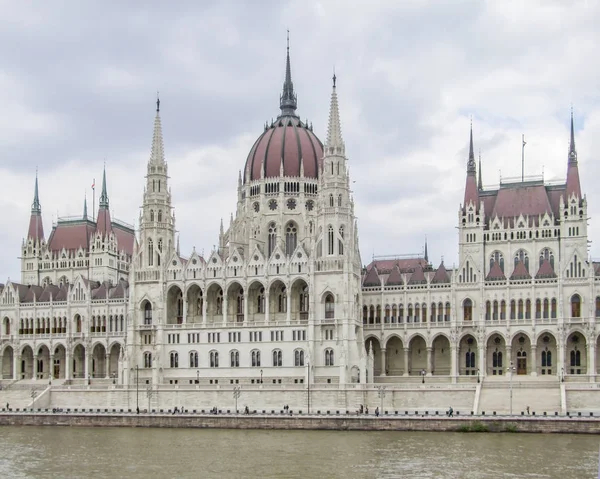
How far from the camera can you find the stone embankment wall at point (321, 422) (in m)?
83.8

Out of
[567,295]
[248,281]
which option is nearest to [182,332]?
[248,281]

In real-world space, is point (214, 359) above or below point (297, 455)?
above

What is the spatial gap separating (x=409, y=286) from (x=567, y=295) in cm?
1731

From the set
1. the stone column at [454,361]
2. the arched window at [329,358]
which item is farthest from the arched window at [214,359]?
the stone column at [454,361]

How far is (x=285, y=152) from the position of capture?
132 metres

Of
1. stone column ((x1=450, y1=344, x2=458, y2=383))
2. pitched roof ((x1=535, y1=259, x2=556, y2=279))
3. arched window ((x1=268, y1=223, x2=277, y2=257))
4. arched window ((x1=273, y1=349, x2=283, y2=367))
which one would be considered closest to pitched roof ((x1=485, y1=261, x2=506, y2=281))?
pitched roof ((x1=535, y1=259, x2=556, y2=279))

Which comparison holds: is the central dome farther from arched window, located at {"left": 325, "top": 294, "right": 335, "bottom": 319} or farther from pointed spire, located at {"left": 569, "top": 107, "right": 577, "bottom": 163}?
pointed spire, located at {"left": 569, "top": 107, "right": 577, "bottom": 163}

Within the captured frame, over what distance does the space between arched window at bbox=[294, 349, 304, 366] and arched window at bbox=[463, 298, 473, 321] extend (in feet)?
59.2

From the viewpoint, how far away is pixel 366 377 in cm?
11081

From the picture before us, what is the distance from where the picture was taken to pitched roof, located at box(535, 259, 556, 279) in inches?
4409

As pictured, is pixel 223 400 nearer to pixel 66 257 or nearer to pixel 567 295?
pixel 567 295

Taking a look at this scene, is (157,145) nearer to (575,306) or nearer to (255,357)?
(255,357)

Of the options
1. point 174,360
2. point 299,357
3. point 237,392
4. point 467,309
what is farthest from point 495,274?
point 174,360

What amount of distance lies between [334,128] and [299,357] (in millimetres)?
25487
